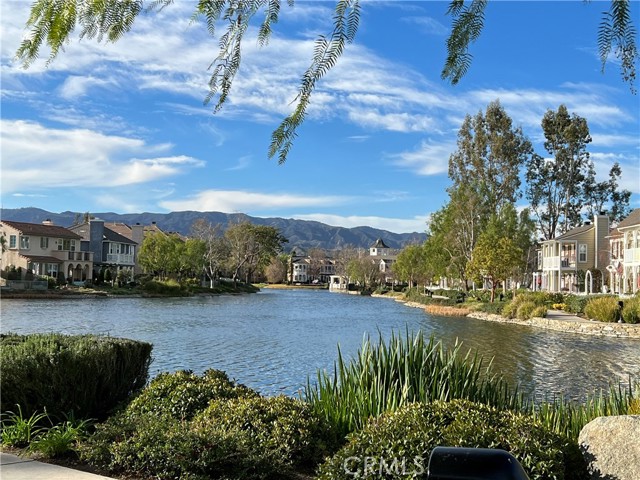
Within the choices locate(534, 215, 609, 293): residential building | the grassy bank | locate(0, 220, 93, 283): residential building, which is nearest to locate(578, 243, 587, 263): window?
locate(534, 215, 609, 293): residential building

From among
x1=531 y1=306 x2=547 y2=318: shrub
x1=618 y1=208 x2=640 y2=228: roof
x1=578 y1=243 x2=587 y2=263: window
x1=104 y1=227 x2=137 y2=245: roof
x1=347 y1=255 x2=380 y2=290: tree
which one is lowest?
x1=531 y1=306 x2=547 y2=318: shrub

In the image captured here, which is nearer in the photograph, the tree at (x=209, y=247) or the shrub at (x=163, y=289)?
the shrub at (x=163, y=289)

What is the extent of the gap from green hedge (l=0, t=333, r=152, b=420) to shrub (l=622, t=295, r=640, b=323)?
27.4 m

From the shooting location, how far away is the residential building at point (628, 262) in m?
39.5

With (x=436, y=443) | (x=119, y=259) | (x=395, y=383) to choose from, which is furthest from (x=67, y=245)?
(x=436, y=443)

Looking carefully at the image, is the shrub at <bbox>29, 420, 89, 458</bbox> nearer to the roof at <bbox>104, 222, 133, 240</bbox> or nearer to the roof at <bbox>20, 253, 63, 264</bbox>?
the roof at <bbox>20, 253, 63, 264</bbox>

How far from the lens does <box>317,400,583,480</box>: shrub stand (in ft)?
13.0

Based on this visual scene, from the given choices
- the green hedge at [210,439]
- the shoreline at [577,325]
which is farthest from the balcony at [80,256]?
the green hedge at [210,439]

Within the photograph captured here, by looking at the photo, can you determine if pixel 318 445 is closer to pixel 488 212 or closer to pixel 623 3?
pixel 623 3

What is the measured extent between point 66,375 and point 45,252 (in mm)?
59551

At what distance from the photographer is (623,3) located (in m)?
3.50

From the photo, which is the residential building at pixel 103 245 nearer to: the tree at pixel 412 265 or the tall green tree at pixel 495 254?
the tree at pixel 412 265

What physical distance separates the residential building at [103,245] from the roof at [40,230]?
4332mm

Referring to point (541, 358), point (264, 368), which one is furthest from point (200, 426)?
point (541, 358)
